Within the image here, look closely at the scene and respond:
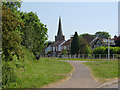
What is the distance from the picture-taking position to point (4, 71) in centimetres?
831

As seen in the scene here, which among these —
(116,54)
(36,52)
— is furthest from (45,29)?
(116,54)

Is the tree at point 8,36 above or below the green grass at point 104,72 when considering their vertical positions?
above

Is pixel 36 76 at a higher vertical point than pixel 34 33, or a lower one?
lower

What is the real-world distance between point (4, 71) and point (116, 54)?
42.8m

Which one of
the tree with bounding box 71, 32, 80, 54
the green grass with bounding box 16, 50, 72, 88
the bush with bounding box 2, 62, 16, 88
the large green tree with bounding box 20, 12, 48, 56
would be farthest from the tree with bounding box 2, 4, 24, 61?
the tree with bounding box 71, 32, 80, 54

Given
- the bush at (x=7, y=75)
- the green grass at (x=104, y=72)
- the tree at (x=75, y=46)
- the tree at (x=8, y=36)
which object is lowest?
the green grass at (x=104, y=72)

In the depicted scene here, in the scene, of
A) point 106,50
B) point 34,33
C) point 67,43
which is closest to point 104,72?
point 34,33

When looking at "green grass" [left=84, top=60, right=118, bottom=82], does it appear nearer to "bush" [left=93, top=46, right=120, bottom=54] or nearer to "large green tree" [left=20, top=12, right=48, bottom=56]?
"large green tree" [left=20, top=12, right=48, bottom=56]

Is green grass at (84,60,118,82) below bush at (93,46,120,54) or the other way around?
below

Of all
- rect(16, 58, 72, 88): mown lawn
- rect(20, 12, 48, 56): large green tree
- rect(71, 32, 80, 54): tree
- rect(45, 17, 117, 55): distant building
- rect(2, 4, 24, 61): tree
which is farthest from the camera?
rect(45, 17, 117, 55): distant building

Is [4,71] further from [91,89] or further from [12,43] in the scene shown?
[91,89]

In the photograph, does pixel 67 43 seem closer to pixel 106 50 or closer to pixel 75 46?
pixel 75 46

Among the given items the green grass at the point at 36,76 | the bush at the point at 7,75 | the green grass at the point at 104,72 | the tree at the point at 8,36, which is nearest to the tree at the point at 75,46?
the green grass at the point at 104,72

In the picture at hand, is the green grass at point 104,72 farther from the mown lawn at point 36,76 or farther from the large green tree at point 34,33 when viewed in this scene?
the large green tree at point 34,33
